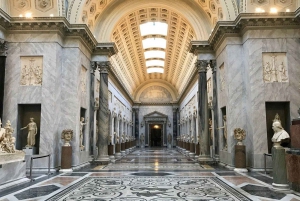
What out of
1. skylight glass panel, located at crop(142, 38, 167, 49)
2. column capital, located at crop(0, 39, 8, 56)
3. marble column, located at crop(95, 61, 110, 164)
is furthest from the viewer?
skylight glass panel, located at crop(142, 38, 167, 49)

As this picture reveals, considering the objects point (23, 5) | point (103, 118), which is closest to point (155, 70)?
point (103, 118)

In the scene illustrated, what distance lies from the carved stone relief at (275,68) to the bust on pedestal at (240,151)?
287cm

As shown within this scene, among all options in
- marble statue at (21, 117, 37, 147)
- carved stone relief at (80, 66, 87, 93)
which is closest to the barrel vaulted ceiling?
carved stone relief at (80, 66, 87, 93)

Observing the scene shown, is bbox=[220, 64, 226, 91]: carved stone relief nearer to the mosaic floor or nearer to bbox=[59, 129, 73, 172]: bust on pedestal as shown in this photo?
the mosaic floor

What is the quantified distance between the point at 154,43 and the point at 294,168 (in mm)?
22656

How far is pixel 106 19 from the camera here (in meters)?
19.2

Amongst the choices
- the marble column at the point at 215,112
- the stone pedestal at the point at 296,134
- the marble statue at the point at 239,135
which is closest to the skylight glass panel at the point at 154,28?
the marble column at the point at 215,112

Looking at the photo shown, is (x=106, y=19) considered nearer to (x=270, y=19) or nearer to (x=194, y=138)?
(x=270, y=19)

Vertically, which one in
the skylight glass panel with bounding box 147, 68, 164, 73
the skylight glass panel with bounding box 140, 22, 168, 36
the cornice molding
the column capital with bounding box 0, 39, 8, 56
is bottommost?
the column capital with bounding box 0, 39, 8, 56

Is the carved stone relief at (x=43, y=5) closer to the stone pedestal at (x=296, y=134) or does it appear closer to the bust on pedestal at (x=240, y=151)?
the bust on pedestal at (x=240, y=151)

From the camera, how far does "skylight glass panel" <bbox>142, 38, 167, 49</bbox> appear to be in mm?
27938

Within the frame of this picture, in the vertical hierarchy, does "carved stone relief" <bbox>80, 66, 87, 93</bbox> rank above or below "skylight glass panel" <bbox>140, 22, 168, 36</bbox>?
below

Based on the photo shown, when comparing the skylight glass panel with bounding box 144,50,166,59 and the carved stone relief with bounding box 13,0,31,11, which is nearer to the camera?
the carved stone relief with bounding box 13,0,31,11

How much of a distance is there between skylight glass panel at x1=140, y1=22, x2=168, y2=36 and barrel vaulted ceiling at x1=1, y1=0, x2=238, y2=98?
1.37 feet
